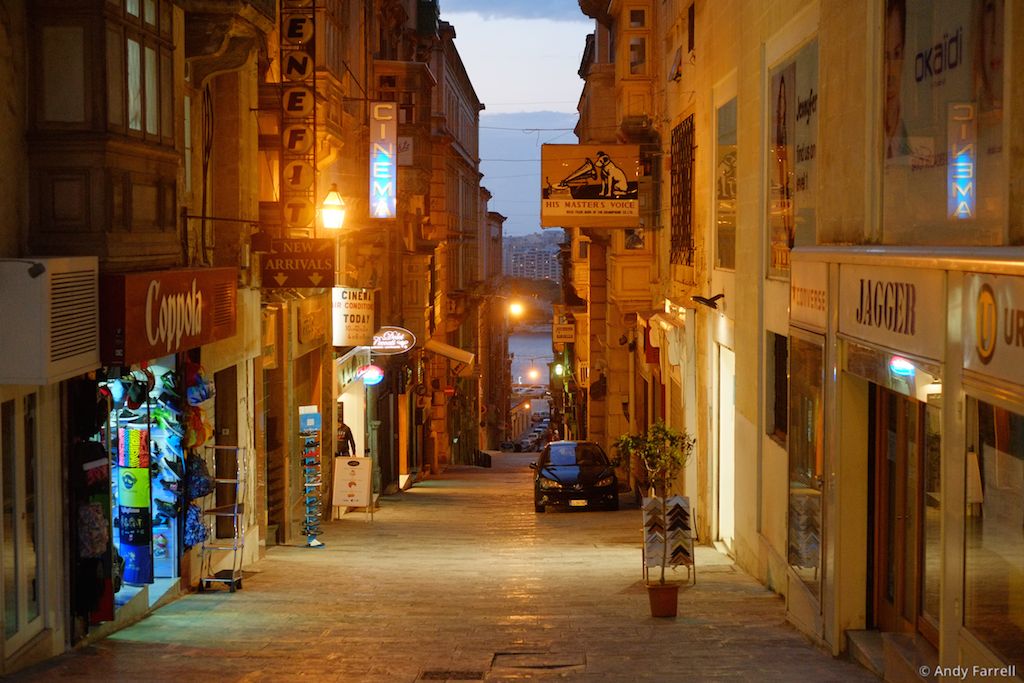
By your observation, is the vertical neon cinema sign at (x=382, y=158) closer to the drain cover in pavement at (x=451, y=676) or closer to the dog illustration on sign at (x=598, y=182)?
the dog illustration on sign at (x=598, y=182)

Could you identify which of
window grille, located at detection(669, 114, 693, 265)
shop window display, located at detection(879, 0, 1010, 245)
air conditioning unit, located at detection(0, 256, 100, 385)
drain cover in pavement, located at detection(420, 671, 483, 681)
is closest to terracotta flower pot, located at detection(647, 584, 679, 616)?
drain cover in pavement, located at detection(420, 671, 483, 681)

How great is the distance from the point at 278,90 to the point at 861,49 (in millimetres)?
11172

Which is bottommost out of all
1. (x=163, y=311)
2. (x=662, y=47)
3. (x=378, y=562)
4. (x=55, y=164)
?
(x=378, y=562)

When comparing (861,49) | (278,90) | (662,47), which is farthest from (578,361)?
(861,49)

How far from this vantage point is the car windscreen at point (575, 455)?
26.6 metres

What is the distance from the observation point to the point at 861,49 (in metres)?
10.5

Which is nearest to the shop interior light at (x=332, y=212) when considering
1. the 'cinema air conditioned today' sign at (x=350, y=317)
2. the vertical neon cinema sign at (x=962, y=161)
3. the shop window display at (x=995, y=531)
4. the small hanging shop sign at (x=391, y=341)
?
the 'cinema air conditioned today' sign at (x=350, y=317)

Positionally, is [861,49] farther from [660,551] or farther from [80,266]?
[80,266]

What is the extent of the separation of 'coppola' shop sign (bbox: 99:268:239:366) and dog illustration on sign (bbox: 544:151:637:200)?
1378cm

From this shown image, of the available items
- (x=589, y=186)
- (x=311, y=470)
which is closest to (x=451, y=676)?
(x=311, y=470)

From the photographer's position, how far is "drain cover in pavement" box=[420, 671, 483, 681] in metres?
9.86

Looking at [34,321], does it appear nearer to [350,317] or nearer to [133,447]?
[133,447]

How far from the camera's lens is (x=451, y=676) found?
9938 mm

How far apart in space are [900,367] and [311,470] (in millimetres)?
13299
